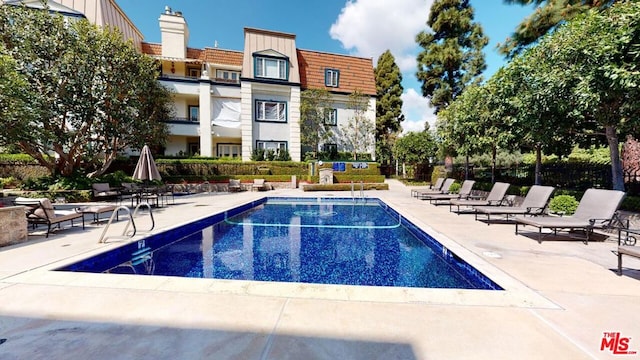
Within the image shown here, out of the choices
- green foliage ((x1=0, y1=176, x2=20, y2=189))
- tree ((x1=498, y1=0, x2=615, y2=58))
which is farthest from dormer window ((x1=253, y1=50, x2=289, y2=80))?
green foliage ((x1=0, y1=176, x2=20, y2=189))

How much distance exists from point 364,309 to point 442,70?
24551mm

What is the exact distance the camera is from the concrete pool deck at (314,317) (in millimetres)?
2379

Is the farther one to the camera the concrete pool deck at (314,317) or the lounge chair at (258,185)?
the lounge chair at (258,185)

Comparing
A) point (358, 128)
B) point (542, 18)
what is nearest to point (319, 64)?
point (358, 128)

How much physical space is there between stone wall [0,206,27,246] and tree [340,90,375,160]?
21.4 m

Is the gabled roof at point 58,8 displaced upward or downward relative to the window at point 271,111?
upward

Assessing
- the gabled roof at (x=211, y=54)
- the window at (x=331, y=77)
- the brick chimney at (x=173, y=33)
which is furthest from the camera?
the window at (x=331, y=77)

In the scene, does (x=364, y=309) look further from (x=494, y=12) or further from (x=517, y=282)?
(x=494, y=12)

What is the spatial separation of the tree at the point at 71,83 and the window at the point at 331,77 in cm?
1430

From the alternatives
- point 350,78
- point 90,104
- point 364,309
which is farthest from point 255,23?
point 364,309

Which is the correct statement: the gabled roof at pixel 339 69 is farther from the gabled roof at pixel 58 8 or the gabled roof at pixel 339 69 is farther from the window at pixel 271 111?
the gabled roof at pixel 58 8

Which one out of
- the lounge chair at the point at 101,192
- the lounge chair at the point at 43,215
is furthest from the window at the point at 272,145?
the lounge chair at the point at 43,215

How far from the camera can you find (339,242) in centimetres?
729

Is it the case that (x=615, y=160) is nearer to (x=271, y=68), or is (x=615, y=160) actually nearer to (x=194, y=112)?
(x=271, y=68)
